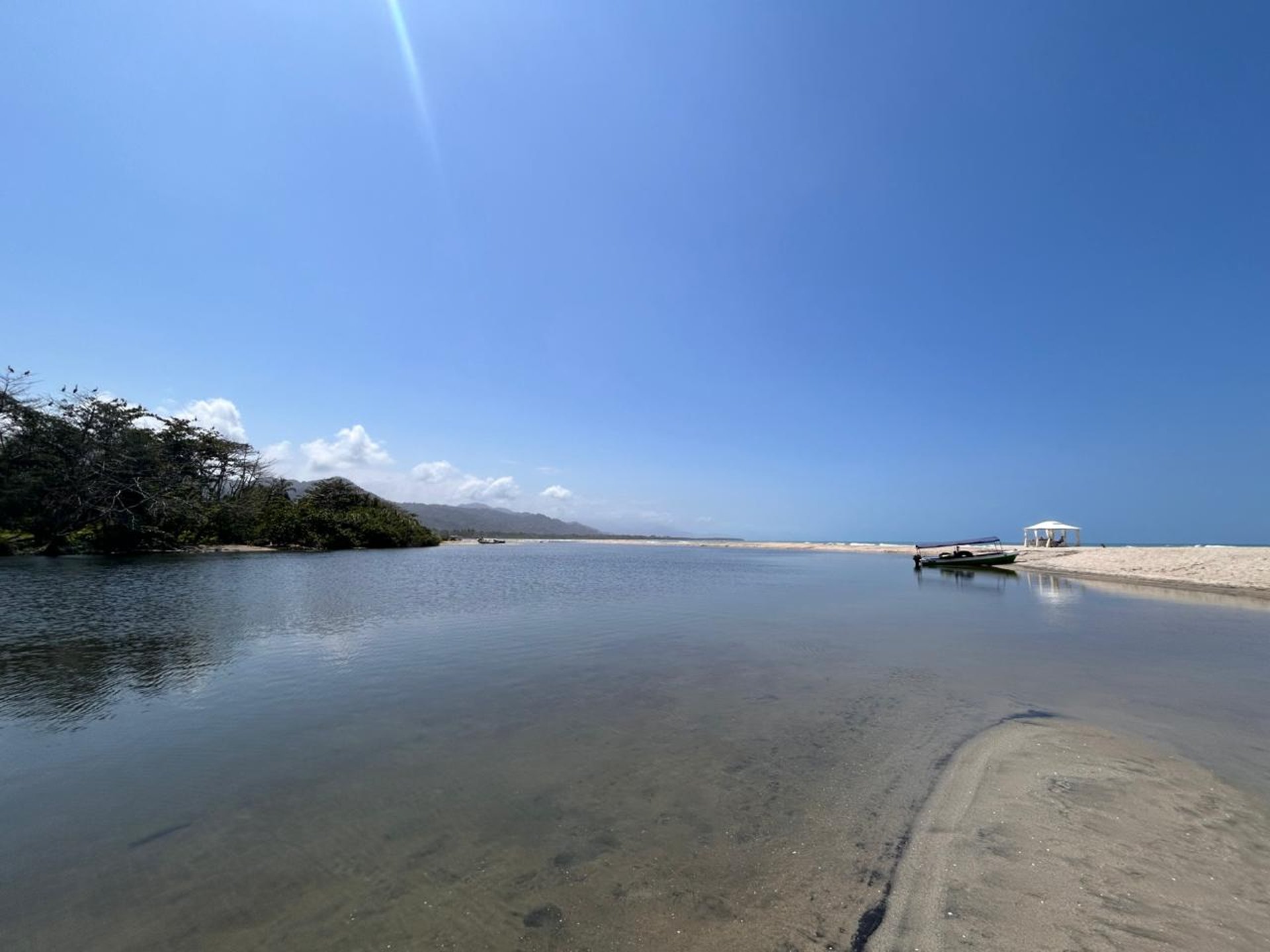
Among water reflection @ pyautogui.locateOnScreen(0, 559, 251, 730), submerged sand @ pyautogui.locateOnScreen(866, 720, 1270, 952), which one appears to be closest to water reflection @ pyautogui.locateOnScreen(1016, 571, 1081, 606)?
submerged sand @ pyautogui.locateOnScreen(866, 720, 1270, 952)

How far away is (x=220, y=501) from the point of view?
5066 centimetres

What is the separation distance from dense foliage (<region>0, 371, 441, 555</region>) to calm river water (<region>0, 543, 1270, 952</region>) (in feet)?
107

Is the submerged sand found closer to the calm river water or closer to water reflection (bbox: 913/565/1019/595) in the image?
the calm river water

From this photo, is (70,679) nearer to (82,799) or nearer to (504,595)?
(82,799)

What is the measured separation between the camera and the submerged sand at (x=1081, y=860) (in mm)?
3398

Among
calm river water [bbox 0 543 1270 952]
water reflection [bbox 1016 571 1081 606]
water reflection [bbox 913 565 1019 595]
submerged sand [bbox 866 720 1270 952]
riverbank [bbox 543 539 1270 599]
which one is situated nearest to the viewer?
submerged sand [bbox 866 720 1270 952]

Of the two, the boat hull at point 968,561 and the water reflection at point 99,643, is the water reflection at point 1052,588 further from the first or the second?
the water reflection at point 99,643

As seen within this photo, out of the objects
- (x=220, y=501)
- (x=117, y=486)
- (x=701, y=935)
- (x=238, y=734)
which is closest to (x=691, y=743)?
(x=701, y=935)

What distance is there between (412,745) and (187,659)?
7588 millimetres

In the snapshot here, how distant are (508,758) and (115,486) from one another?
5124 centimetres

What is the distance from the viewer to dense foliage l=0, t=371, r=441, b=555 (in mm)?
37500

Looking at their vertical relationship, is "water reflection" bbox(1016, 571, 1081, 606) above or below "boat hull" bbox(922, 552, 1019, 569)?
below

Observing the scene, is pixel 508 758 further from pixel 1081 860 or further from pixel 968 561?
pixel 968 561

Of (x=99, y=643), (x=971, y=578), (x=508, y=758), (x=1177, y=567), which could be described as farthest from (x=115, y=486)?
(x=1177, y=567)
